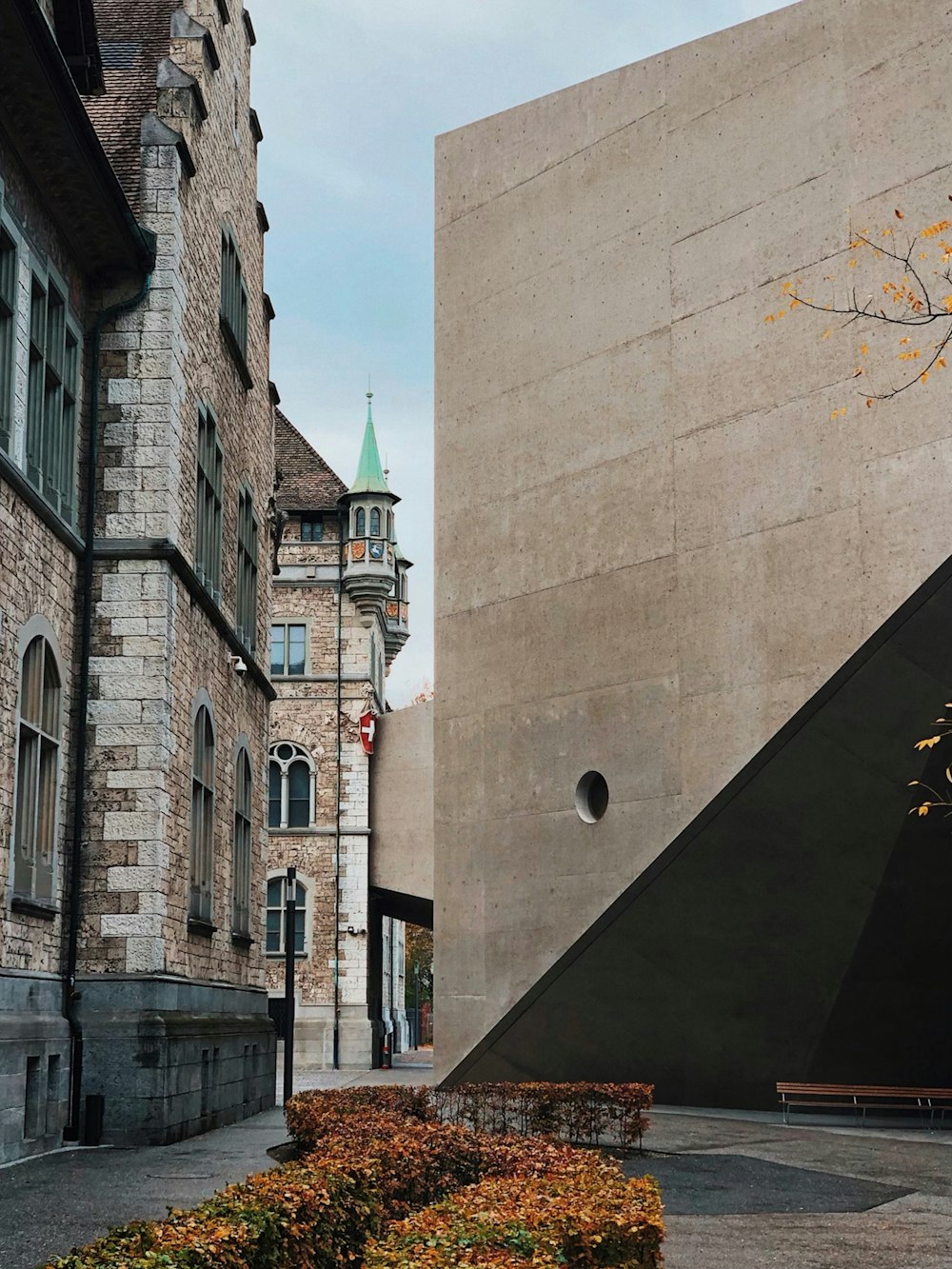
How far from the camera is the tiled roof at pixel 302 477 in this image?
4947 cm

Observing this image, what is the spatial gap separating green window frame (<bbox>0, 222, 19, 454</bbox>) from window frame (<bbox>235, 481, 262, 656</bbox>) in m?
8.95

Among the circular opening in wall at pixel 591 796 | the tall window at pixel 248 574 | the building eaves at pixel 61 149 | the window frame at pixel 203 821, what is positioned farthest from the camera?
the tall window at pixel 248 574

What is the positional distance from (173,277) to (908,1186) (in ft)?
42.2

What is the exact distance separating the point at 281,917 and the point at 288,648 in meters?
8.00

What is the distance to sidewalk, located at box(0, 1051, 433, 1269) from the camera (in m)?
9.91

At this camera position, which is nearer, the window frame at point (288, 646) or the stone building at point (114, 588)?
the stone building at point (114, 588)

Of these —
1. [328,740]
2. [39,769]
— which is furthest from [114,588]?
[328,740]

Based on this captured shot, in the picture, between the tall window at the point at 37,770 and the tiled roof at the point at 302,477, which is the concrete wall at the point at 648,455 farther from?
the tiled roof at the point at 302,477

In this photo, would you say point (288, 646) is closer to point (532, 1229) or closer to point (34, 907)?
point (34, 907)

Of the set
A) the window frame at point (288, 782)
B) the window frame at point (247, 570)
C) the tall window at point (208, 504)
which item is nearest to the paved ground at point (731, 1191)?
the tall window at point (208, 504)

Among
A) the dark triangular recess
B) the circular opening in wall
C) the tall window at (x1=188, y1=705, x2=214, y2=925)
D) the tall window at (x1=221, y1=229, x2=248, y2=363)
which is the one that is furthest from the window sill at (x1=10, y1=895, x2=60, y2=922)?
the tall window at (x1=221, y1=229, x2=248, y2=363)

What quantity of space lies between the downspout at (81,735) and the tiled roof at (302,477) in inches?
1201

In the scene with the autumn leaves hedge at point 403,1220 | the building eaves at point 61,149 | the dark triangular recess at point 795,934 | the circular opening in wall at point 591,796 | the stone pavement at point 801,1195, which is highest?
the building eaves at point 61,149

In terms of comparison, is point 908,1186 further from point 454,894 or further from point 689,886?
point 454,894
